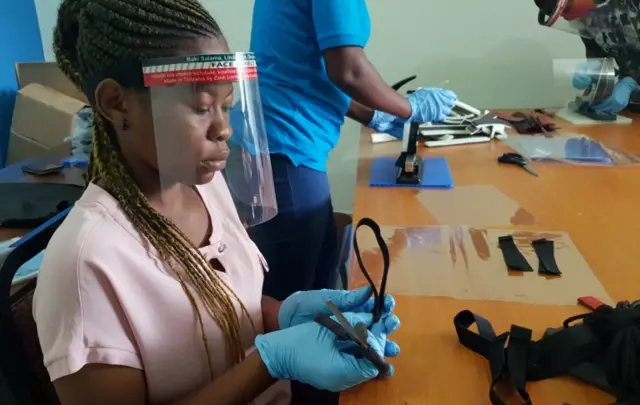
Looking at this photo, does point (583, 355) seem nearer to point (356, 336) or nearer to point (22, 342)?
point (356, 336)

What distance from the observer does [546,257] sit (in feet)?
3.63

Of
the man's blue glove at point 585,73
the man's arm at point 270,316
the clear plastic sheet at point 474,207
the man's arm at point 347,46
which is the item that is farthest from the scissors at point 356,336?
the man's blue glove at point 585,73

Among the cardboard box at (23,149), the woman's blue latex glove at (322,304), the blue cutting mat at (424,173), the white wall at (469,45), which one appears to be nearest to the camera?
the woman's blue latex glove at (322,304)

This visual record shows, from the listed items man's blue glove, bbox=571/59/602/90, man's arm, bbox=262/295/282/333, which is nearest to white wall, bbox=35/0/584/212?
man's blue glove, bbox=571/59/602/90

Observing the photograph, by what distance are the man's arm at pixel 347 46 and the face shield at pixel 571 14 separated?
0.96 meters

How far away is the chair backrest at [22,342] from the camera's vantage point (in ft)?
2.60

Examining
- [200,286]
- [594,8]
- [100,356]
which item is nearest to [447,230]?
[200,286]

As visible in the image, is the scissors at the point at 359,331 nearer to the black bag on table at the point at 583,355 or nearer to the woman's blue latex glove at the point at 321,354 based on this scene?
the woman's blue latex glove at the point at 321,354

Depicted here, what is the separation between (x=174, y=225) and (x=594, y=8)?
180cm

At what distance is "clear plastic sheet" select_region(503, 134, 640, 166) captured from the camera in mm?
1693

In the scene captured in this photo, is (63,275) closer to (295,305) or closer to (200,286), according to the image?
(200,286)

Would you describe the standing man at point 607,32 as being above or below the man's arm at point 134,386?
above

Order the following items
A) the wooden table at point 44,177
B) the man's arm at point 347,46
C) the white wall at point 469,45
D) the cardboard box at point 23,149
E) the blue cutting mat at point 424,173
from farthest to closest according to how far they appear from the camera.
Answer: the cardboard box at point 23,149
the white wall at point 469,45
the wooden table at point 44,177
the blue cutting mat at point 424,173
the man's arm at point 347,46

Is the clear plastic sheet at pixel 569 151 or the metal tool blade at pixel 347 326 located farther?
the clear plastic sheet at pixel 569 151
